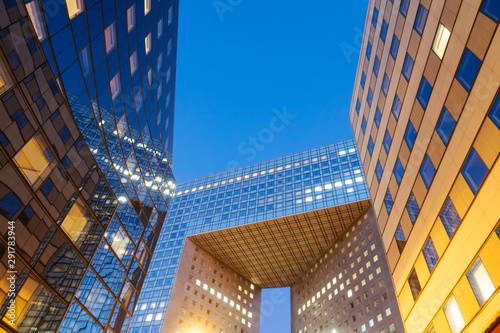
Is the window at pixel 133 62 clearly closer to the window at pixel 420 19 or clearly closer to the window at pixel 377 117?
the window at pixel 420 19

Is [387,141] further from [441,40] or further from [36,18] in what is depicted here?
[36,18]

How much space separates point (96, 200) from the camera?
16156mm

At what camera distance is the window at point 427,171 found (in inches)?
637

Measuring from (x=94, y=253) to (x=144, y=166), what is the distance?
8286 millimetres

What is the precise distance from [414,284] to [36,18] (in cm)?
2053

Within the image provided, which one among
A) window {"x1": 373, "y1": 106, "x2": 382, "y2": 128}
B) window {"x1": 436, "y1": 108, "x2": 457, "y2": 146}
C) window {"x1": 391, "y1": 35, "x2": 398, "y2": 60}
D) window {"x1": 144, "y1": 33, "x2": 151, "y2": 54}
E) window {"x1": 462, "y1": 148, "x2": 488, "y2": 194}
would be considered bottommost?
window {"x1": 462, "y1": 148, "x2": 488, "y2": 194}

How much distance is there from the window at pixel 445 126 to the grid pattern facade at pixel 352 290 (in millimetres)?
37262

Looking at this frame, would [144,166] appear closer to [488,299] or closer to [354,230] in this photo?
[488,299]

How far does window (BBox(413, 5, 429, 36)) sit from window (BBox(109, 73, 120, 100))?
16168 millimetres

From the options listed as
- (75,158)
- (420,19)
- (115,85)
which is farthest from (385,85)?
(75,158)

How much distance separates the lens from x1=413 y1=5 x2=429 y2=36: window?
1729cm

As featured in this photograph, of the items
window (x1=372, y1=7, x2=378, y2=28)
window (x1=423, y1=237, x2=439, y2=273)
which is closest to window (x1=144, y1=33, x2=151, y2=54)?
window (x1=372, y1=7, x2=378, y2=28)

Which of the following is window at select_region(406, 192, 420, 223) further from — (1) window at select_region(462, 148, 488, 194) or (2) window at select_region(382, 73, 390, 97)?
(2) window at select_region(382, 73, 390, 97)

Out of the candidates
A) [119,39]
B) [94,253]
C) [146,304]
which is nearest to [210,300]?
[146,304]
